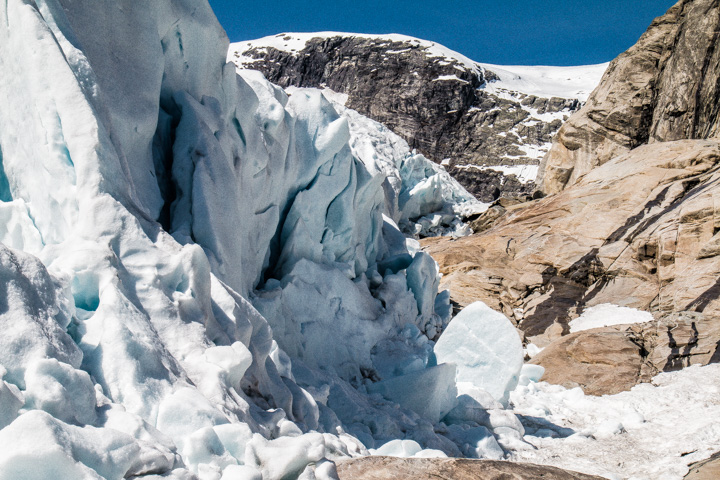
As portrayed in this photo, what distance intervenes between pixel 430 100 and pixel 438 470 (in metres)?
45.5

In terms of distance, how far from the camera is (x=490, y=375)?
8.41 metres

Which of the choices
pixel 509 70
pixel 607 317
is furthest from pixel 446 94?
pixel 607 317

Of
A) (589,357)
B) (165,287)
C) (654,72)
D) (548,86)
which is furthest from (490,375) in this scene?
(548,86)

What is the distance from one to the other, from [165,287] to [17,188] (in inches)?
53.8

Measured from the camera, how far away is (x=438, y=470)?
3.65 metres

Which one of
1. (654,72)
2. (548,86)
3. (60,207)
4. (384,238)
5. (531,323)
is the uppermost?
(548,86)

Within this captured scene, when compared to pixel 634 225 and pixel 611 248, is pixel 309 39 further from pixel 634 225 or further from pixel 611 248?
pixel 611 248

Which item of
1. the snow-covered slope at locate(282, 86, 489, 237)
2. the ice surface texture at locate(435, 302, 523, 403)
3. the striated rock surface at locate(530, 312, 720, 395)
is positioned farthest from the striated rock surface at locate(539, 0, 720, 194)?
the ice surface texture at locate(435, 302, 523, 403)

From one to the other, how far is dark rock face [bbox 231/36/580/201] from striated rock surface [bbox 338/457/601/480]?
36.2 meters

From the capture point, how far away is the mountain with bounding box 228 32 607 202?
4247cm

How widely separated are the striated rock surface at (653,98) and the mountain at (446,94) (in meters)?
18.2

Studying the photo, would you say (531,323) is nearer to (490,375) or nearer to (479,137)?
(490,375)

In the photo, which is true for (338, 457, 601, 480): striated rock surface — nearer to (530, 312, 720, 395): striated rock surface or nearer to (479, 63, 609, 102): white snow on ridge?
(530, 312, 720, 395): striated rock surface

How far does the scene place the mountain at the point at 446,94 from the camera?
42.5 metres
